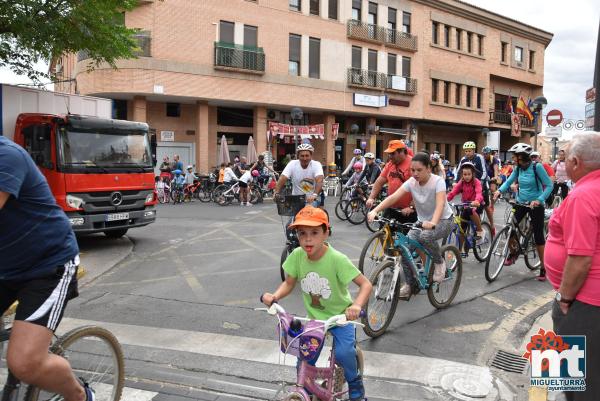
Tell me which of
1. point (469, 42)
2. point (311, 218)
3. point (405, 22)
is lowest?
point (311, 218)

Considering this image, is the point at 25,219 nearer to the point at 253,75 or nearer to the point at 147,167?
the point at 147,167

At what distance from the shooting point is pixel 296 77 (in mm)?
29109

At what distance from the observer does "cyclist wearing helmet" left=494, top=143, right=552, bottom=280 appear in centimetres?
727

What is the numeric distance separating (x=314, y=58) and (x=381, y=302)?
2672 cm

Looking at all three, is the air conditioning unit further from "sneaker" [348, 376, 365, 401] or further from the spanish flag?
"sneaker" [348, 376, 365, 401]

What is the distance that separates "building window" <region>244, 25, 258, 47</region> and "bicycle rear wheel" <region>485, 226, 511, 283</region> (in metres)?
22.6

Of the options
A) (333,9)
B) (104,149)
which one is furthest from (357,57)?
(104,149)

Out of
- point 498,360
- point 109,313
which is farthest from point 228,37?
point 498,360

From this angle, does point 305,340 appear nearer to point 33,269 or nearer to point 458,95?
point 33,269

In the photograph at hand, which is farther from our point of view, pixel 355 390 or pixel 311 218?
pixel 355 390

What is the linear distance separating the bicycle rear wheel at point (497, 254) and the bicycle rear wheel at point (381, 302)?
2.75 meters

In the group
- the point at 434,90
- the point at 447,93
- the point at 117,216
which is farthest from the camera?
the point at 447,93

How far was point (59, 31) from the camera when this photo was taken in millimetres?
8445

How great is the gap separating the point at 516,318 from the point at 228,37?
79.2ft
